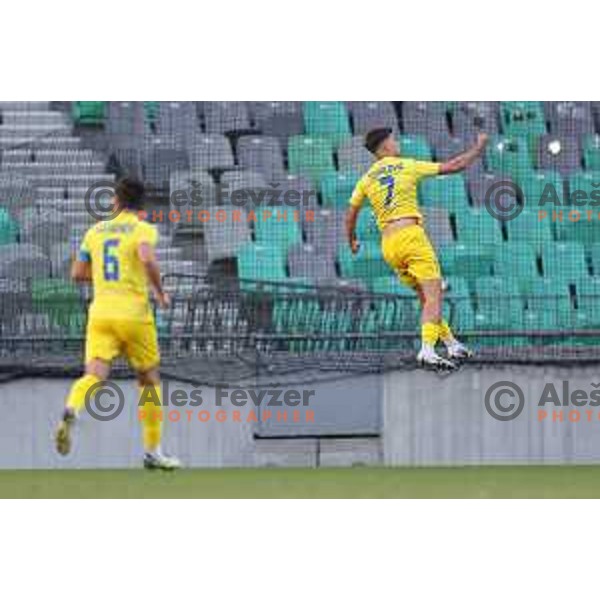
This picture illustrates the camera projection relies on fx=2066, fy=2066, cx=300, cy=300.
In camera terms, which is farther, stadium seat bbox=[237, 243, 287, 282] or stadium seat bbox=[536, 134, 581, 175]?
stadium seat bbox=[536, 134, 581, 175]

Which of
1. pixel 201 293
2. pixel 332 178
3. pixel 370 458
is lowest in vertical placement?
pixel 370 458

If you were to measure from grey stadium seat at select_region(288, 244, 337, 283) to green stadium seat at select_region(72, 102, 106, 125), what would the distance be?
1.91 metres

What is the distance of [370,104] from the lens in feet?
50.3

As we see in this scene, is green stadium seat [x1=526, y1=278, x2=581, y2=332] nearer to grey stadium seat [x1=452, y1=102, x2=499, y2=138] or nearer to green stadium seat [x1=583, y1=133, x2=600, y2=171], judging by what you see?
green stadium seat [x1=583, y1=133, x2=600, y2=171]

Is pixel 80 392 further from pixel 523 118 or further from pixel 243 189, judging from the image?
pixel 523 118

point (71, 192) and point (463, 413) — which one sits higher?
point (71, 192)

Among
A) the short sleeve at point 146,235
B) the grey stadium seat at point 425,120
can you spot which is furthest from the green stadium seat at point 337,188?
the short sleeve at point 146,235

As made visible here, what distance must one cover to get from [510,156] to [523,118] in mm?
332

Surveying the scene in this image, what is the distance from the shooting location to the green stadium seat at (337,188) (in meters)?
14.7

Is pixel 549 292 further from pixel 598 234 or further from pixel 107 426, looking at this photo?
pixel 107 426

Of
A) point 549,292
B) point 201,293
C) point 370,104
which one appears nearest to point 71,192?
point 201,293

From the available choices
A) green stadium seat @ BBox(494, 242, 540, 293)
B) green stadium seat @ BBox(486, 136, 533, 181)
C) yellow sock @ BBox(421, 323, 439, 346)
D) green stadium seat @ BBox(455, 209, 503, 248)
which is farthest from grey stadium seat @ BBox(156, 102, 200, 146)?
yellow sock @ BBox(421, 323, 439, 346)

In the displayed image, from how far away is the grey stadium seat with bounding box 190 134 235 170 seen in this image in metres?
15.0

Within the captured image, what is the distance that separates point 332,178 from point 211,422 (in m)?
2.09
